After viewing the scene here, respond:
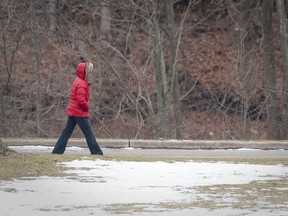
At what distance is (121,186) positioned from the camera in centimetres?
1379

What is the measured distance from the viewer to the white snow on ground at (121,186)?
11617 mm

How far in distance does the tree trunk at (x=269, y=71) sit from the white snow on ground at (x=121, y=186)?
13839 millimetres

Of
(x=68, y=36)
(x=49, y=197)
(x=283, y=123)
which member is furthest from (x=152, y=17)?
(x=49, y=197)

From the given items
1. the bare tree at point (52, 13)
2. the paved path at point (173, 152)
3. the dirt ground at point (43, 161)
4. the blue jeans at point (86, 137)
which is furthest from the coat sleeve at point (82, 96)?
the bare tree at point (52, 13)

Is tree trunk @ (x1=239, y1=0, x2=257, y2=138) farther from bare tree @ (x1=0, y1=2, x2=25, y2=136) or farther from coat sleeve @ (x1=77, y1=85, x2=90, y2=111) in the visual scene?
coat sleeve @ (x1=77, y1=85, x2=90, y2=111)

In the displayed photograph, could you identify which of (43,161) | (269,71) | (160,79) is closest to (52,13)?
(160,79)

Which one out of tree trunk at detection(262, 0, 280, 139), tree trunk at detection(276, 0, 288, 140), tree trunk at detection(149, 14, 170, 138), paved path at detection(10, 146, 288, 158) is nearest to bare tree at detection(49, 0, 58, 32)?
tree trunk at detection(149, 14, 170, 138)

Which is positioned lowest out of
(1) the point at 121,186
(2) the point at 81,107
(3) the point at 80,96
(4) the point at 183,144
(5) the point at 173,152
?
(1) the point at 121,186

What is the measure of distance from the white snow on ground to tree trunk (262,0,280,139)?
13839mm

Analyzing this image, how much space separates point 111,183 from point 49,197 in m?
1.71

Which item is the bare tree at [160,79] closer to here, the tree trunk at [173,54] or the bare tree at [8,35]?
the tree trunk at [173,54]

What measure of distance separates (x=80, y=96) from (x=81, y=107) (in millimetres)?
326

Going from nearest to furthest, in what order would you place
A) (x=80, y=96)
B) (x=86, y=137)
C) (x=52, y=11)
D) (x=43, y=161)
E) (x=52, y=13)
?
(x=43, y=161), (x=80, y=96), (x=86, y=137), (x=52, y=13), (x=52, y=11)

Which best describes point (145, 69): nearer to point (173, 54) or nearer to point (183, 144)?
point (173, 54)
